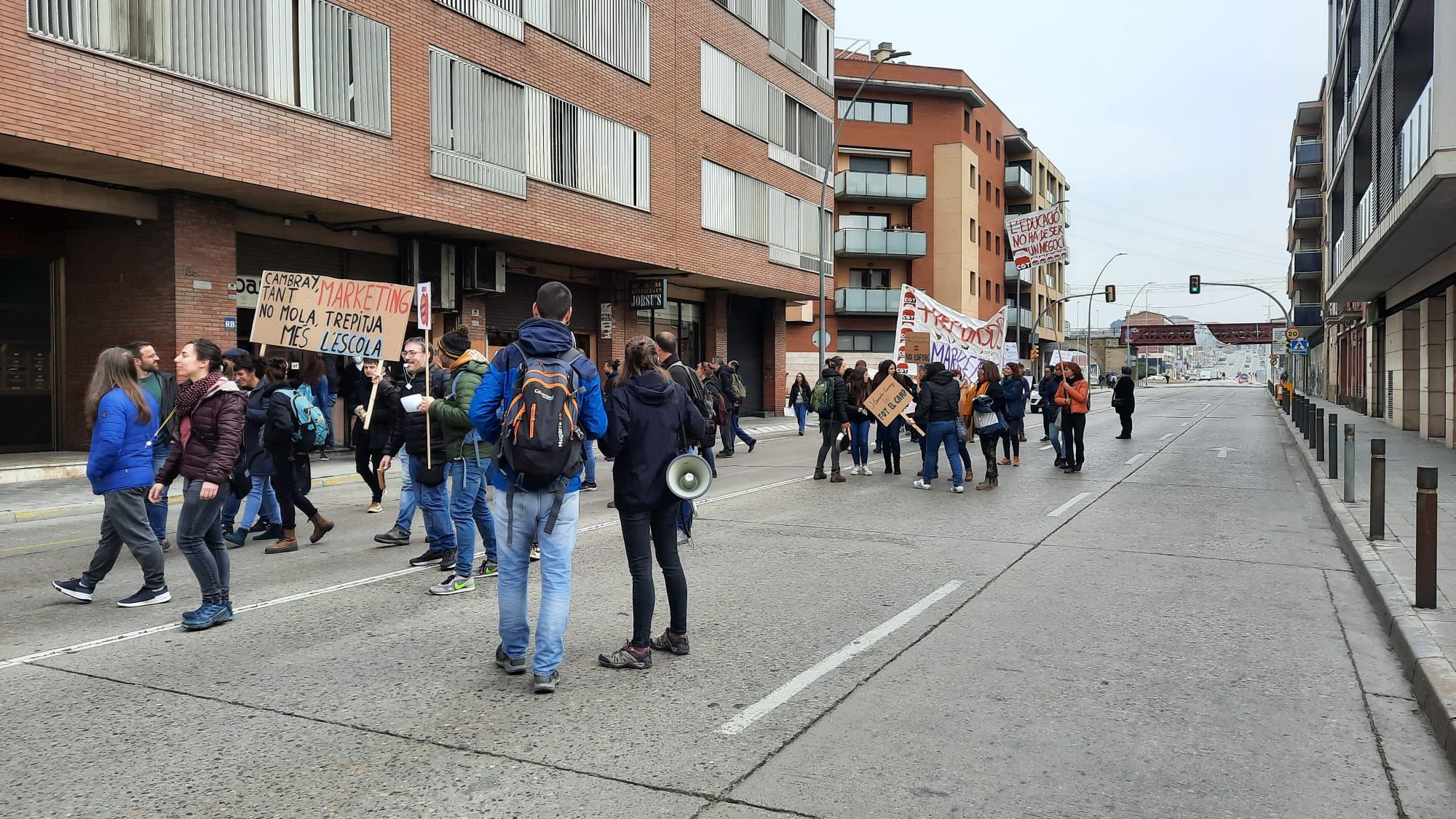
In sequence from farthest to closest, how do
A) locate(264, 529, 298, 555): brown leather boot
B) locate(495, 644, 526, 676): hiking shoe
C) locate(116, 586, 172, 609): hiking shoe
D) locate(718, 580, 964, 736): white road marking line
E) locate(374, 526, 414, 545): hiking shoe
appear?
1. locate(374, 526, 414, 545): hiking shoe
2. locate(264, 529, 298, 555): brown leather boot
3. locate(116, 586, 172, 609): hiking shoe
4. locate(495, 644, 526, 676): hiking shoe
5. locate(718, 580, 964, 736): white road marking line

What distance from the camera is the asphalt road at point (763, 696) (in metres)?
3.80

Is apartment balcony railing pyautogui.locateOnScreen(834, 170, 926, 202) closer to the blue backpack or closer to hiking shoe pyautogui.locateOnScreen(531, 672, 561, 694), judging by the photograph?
the blue backpack

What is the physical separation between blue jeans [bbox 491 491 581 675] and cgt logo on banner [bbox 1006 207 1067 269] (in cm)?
2815

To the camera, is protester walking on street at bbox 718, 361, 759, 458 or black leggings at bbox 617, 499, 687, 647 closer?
black leggings at bbox 617, 499, 687, 647

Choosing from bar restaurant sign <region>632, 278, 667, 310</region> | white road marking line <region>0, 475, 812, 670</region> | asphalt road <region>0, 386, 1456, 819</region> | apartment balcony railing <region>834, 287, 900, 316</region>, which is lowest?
asphalt road <region>0, 386, 1456, 819</region>

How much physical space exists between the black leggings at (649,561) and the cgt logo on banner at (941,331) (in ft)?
42.6

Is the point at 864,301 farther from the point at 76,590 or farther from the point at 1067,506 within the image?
the point at 76,590

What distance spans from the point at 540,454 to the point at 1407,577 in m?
6.41

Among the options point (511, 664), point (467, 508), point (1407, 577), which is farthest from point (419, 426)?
point (1407, 577)

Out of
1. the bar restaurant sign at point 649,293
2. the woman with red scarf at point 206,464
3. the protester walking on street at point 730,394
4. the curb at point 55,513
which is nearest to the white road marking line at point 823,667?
the woman with red scarf at point 206,464

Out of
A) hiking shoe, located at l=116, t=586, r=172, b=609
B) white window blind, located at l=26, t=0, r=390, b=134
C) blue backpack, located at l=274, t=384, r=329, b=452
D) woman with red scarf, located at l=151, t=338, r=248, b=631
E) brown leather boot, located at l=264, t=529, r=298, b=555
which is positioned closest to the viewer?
woman with red scarf, located at l=151, t=338, r=248, b=631

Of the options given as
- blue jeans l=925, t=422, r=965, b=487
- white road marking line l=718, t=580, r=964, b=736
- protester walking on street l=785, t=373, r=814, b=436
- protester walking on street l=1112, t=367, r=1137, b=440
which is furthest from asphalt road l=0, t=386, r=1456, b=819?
protester walking on street l=785, t=373, r=814, b=436

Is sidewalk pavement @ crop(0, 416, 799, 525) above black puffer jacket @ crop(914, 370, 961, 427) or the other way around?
the other way around

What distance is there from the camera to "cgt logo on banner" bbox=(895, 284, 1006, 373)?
1856 centimetres
